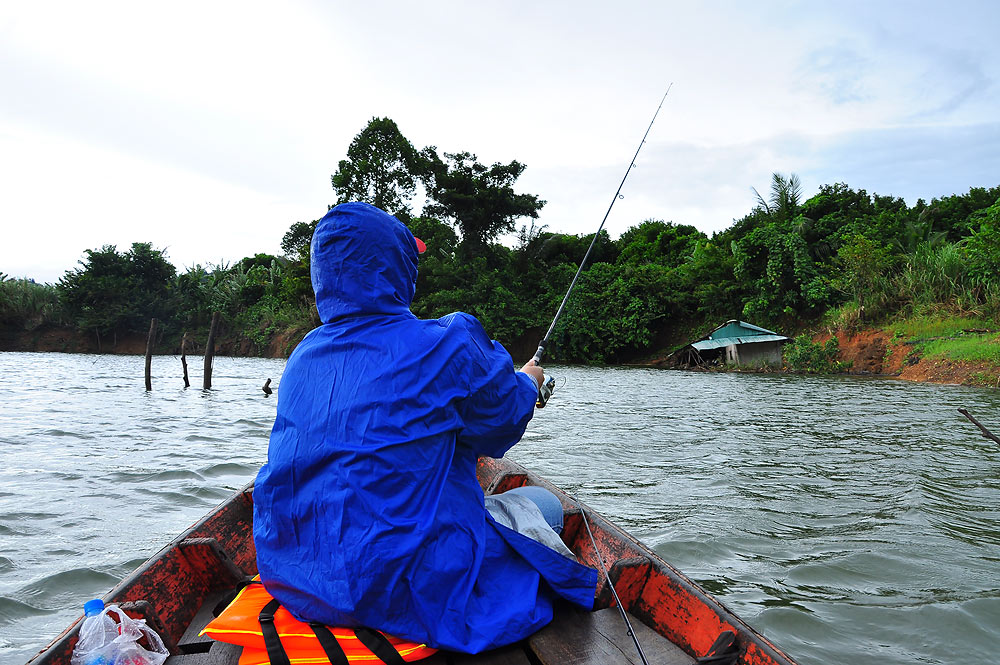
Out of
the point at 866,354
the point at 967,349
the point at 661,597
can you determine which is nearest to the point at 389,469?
the point at 661,597

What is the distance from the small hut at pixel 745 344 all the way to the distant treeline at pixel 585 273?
7.79 feet

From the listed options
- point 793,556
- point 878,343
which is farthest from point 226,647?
point 878,343

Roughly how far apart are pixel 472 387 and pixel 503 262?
3344cm

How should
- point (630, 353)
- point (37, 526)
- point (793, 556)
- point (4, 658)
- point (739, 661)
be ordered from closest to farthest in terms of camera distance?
point (739, 661) → point (4, 658) → point (793, 556) → point (37, 526) → point (630, 353)

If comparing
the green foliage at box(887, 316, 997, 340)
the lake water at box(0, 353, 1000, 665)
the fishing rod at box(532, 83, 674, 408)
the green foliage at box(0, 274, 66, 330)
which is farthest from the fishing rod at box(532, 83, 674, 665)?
the green foliage at box(0, 274, 66, 330)

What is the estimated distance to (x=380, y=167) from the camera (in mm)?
38250

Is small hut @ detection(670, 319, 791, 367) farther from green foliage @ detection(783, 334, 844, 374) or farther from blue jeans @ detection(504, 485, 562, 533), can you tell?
blue jeans @ detection(504, 485, 562, 533)

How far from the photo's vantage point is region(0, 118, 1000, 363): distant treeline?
2336 centimetres

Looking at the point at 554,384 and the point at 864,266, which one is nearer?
the point at 554,384

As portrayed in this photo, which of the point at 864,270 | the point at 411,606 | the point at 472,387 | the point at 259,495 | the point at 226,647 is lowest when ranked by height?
the point at 226,647

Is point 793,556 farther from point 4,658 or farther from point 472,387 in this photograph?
point 4,658

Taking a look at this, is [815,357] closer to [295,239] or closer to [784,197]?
[784,197]

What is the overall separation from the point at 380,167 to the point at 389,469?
3865cm

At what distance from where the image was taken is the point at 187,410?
528 inches
